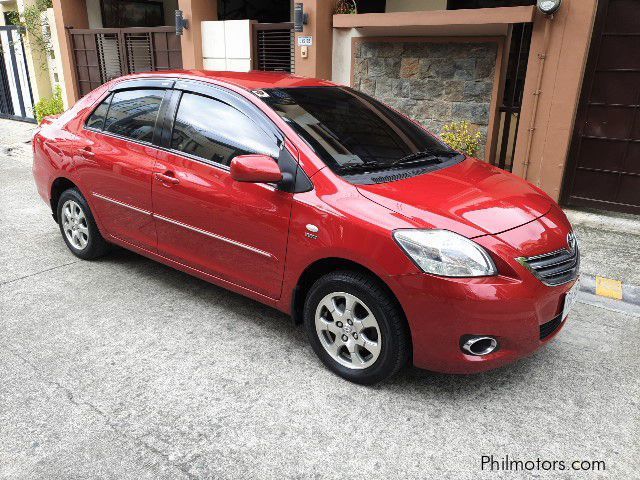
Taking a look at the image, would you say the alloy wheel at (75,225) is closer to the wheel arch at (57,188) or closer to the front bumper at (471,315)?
the wheel arch at (57,188)

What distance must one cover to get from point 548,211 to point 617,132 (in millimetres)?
3298

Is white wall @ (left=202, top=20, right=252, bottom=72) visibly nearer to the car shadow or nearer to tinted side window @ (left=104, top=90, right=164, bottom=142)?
tinted side window @ (left=104, top=90, right=164, bottom=142)

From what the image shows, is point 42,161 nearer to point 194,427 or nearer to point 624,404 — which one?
point 194,427

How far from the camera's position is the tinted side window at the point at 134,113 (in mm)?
3914

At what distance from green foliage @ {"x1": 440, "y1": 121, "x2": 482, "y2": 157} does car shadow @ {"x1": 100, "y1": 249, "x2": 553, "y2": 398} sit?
3.67 m

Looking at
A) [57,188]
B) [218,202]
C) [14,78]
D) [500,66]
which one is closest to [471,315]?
[218,202]

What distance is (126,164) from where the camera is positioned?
3.96m

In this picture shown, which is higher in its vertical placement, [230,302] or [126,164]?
[126,164]

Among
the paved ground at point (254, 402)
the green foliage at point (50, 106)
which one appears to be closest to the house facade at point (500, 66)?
the paved ground at point (254, 402)

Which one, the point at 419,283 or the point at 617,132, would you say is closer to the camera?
the point at 419,283

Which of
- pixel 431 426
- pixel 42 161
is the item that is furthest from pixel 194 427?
pixel 42 161

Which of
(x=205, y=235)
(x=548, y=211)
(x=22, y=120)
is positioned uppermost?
(x=548, y=211)

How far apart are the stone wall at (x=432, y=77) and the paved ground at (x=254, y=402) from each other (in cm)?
356

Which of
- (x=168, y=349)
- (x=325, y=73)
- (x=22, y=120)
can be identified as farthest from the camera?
(x=22, y=120)
